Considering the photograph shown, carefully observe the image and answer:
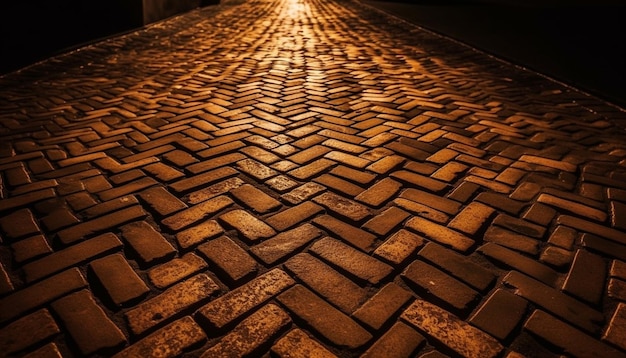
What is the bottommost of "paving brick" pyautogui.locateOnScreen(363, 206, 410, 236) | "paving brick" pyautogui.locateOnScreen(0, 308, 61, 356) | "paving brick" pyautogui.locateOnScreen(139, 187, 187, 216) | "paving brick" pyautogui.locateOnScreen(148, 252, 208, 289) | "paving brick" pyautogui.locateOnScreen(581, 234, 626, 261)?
"paving brick" pyautogui.locateOnScreen(0, 308, 61, 356)

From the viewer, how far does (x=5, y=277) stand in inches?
49.8

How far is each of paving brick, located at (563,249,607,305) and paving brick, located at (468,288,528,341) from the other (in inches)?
8.9

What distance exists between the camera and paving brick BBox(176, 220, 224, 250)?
1.44m

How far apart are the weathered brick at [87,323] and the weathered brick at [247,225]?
1.88 ft

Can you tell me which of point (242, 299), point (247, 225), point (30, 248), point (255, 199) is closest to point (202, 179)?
point (255, 199)

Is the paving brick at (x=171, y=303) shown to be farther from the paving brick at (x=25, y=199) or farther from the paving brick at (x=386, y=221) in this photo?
the paving brick at (x=25, y=199)

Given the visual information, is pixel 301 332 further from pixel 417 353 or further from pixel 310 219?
Result: pixel 310 219

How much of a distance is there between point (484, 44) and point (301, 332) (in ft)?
18.2

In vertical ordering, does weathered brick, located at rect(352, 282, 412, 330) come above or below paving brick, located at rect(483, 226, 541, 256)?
below

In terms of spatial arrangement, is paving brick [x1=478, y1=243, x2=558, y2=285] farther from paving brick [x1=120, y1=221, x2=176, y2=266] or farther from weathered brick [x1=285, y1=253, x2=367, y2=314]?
paving brick [x1=120, y1=221, x2=176, y2=266]

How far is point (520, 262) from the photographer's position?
1370 mm

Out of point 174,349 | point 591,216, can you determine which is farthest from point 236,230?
point 591,216

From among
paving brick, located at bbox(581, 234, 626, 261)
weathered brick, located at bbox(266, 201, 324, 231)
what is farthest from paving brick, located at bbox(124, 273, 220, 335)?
paving brick, located at bbox(581, 234, 626, 261)

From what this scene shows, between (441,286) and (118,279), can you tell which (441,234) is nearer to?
(441,286)
